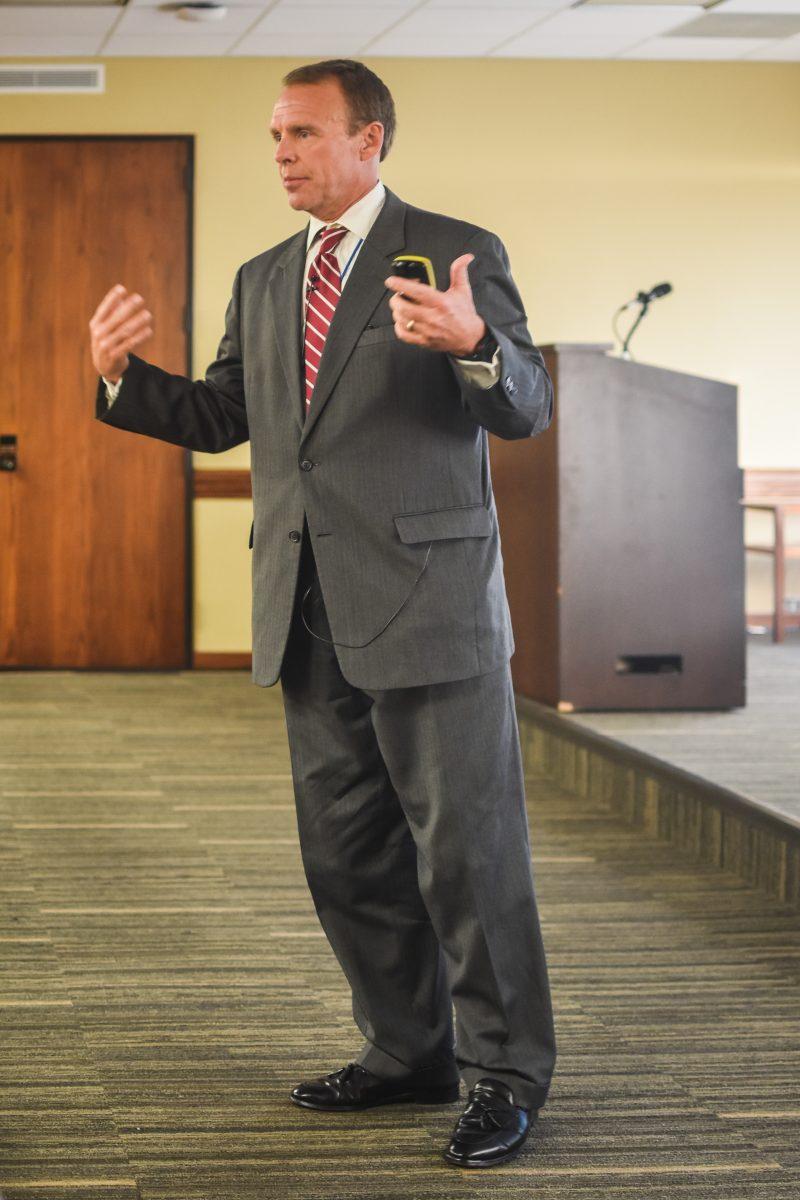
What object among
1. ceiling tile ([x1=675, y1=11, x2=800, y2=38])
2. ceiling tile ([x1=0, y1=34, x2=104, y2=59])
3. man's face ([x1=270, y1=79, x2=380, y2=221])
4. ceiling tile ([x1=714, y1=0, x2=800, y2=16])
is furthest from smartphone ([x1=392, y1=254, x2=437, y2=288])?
ceiling tile ([x1=0, y1=34, x2=104, y2=59])

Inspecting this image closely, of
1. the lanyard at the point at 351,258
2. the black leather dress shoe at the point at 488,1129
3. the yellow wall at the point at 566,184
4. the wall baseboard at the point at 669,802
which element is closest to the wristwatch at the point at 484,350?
the lanyard at the point at 351,258

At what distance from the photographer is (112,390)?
2.30 meters

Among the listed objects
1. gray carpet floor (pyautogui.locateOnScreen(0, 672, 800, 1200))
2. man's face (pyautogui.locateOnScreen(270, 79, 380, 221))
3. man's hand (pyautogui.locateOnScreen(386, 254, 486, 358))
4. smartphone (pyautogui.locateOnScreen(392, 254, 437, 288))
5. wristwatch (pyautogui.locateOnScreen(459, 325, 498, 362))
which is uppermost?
man's face (pyautogui.locateOnScreen(270, 79, 380, 221))

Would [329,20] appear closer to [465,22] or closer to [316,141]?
[465,22]

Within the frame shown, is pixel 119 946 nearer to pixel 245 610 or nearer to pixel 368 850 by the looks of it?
pixel 368 850

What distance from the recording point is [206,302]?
25.6ft

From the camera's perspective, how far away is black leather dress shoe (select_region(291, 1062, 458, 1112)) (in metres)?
2.45

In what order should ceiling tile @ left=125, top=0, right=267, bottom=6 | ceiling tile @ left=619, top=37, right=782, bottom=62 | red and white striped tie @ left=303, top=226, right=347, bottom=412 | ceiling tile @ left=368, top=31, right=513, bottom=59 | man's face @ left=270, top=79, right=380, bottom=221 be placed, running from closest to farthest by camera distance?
1. man's face @ left=270, top=79, right=380, bottom=221
2. red and white striped tie @ left=303, top=226, right=347, bottom=412
3. ceiling tile @ left=125, top=0, right=267, bottom=6
4. ceiling tile @ left=368, top=31, right=513, bottom=59
5. ceiling tile @ left=619, top=37, right=782, bottom=62

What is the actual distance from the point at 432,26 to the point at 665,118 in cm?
146

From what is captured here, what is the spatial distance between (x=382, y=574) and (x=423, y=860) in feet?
1.41

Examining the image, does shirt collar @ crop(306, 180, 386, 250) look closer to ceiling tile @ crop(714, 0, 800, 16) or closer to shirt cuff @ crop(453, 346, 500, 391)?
shirt cuff @ crop(453, 346, 500, 391)

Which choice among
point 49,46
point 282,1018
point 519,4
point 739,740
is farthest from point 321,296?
point 49,46

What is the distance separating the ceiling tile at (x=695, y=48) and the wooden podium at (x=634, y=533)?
2.81 meters

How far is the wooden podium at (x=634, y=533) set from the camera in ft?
17.5
